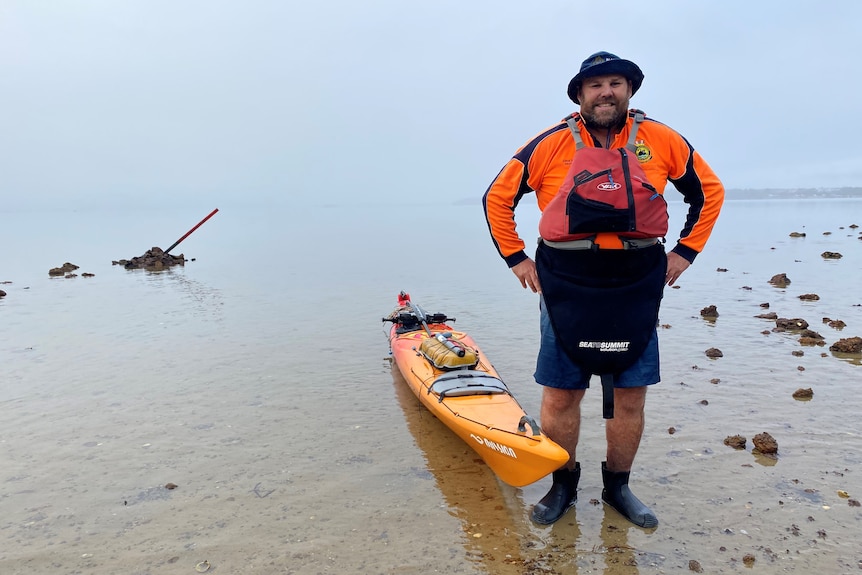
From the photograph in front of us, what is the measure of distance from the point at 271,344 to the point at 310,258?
2038 centimetres

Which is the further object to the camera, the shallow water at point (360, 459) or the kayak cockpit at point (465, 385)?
the kayak cockpit at point (465, 385)

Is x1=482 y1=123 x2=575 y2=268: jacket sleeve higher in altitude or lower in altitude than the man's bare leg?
higher

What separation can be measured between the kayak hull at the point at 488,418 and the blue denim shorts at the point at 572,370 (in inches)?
21.7

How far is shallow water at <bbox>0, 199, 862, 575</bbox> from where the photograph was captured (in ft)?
13.1

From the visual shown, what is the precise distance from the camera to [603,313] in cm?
356

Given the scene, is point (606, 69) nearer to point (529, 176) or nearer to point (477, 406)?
point (529, 176)

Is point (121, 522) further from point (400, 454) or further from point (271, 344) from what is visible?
point (271, 344)

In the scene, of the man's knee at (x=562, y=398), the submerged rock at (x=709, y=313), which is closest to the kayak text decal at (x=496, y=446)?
the man's knee at (x=562, y=398)

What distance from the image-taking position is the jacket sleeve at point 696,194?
362cm

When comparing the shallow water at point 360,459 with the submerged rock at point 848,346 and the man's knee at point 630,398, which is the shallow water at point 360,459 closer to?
the submerged rock at point 848,346

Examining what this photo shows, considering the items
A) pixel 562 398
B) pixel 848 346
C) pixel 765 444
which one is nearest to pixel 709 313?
pixel 848 346

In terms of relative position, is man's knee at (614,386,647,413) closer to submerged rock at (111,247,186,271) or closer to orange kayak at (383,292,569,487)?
orange kayak at (383,292,569,487)

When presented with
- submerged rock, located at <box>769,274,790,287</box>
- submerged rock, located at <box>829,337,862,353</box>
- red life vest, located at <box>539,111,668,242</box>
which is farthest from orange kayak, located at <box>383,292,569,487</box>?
submerged rock, located at <box>769,274,790,287</box>

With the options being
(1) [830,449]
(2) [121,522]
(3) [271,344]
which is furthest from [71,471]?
(1) [830,449]
